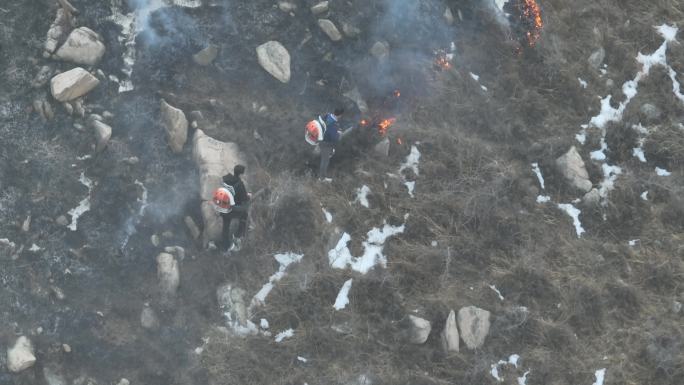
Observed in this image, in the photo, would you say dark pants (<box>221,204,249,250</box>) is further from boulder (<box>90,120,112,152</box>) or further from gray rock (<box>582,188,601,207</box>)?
gray rock (<box>582,188,601,207</box>)

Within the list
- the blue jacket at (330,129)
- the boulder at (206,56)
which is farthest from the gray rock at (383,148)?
the boulder at (206,56)

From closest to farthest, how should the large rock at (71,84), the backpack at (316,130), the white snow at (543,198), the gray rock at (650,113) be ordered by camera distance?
the backpack at (316,130) → the large rock at (71,84) → the white snow at (543,198) → the gray rock at (650,113)

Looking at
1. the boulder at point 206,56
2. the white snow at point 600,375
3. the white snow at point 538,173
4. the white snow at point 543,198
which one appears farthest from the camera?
the boulder at point 206,56

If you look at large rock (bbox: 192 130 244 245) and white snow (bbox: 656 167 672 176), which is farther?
white snow (bbox: 656 167 672 176)

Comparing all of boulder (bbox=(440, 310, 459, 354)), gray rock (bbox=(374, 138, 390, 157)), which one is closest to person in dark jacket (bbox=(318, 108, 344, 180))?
gray rock (bbox=(374, 138, 390, 157))

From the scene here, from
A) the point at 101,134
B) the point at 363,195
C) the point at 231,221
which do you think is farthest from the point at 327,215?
the point at 101,134

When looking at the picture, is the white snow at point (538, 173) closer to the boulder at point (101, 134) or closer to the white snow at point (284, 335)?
the white snow at point (284, 335)

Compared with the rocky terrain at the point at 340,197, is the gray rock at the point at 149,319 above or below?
below

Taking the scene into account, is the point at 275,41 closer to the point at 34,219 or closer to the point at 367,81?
the point at 367,81
